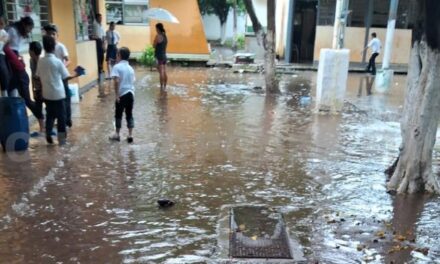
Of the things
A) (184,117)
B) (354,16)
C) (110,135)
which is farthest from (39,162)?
(354,16)

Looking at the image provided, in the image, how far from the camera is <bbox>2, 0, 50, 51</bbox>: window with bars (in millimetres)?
8169

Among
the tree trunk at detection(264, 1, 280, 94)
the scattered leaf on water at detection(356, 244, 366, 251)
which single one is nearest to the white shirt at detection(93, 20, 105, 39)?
the tree trunk at detection(264, 1, 280, 94)

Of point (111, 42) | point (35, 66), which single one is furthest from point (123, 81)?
point (111, 42)

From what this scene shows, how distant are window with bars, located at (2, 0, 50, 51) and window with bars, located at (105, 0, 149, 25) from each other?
10.5 metres

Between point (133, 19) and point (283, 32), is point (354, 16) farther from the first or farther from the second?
point (133, 19)

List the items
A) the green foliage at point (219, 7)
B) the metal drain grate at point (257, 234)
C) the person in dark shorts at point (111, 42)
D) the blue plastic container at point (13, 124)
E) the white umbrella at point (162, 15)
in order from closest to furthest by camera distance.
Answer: the metal drain grate at point (257, 234)
the blue plastic container at point (13, 124)
the person in dark shorts at point (111, 42)
the white umbrella at point (162, 15)
the green foliage at point (219, 7)

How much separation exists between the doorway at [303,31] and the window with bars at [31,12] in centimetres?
1446

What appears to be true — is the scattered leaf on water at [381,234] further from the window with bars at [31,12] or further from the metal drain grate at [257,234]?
the window with bars at [31,12]

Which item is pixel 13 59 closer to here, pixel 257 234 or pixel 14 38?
pixel 14 38

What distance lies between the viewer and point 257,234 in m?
4.43

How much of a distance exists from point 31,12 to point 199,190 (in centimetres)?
627

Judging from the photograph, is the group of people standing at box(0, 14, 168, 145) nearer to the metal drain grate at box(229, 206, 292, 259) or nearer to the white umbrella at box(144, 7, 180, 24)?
the metal drain grate at box(229, 206, 292, 259)

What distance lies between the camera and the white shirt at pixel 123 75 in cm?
716

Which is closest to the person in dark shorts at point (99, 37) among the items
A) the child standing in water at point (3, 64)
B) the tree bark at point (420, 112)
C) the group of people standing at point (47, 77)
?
the group of people standing at point (47, 77)
